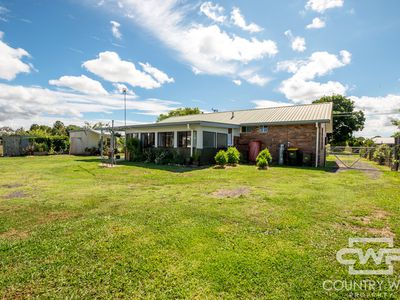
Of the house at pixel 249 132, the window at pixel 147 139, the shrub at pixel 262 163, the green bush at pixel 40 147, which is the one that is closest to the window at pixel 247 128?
the house at pixel 249 132

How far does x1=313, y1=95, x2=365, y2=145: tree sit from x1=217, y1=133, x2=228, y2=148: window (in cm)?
3101

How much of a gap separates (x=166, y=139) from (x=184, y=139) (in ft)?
5.70

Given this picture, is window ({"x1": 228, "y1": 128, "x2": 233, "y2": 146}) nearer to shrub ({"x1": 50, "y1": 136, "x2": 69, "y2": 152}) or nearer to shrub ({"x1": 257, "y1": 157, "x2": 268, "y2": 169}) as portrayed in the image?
shrub ({"x1": 257, "y1": 157, "x2": 268, "y2": 169})

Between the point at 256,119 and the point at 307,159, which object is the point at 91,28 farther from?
the point at 307,159

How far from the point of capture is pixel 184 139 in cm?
1395

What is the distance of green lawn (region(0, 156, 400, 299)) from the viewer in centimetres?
219

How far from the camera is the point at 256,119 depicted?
637 inches

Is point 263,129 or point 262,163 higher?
point 263,129

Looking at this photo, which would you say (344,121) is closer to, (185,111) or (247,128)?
(185,111)

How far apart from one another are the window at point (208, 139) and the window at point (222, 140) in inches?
21.7

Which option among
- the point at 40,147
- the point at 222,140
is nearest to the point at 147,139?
the point at 222,140

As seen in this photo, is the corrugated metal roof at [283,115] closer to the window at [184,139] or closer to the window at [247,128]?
the window at [247,128]

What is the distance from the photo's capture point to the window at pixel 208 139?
13434 mm

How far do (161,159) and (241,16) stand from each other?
9.33m
